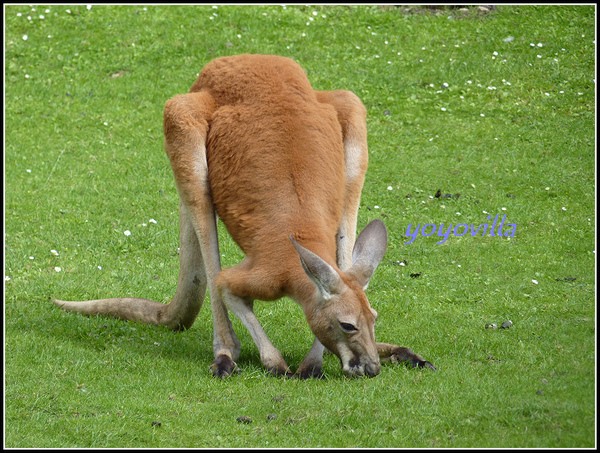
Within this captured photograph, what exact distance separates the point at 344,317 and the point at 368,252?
582 millimetres

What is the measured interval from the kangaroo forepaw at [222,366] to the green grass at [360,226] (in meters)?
0.11

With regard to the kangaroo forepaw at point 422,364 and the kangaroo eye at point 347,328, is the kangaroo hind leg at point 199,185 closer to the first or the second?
the kangaroo eye at point 347,328

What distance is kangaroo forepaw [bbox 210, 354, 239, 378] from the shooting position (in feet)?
19.3

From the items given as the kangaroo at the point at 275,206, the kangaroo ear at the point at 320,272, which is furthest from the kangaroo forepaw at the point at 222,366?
the kangaroo ear at the point at 320,272

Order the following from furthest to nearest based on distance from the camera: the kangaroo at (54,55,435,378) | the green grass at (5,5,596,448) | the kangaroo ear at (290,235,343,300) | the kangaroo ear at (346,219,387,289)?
the kangaroo ear at (346,219,387,289) < the kangaroo at (54,55,435,378) < the kangaroo ear at (290,235,343,300) < the green grass at (5,5,596,448)

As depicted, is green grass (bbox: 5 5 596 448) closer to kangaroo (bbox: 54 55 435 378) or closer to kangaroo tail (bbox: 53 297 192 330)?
kangaroo tail (bbox: 53 297 192 330)

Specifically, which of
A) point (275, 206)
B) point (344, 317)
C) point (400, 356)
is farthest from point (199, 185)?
point (400, 356)

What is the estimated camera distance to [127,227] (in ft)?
31.5

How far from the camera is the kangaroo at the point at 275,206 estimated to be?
5555 millimetres

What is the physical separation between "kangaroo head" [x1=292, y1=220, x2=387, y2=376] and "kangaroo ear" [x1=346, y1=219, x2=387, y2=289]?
0.11 ft

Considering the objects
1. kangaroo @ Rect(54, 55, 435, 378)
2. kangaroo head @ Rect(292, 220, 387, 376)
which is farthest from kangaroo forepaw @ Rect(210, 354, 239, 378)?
kangaroo head @ Rect(292, 220, 387, 376)

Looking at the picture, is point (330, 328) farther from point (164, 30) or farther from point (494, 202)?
point (164, 30)

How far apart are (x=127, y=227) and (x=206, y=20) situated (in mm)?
6816

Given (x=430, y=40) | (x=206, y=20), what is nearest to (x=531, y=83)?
(x=430, y=40)
